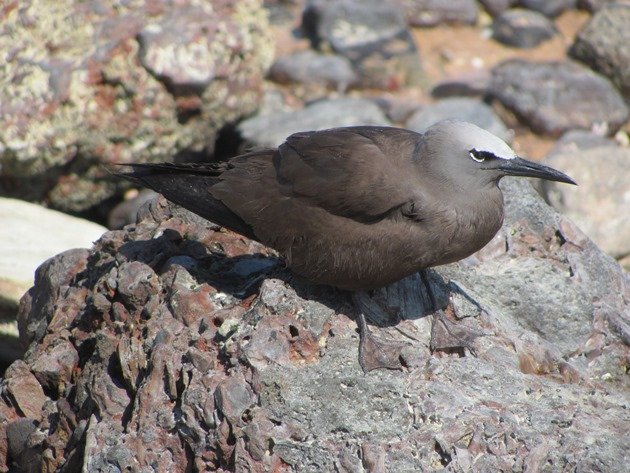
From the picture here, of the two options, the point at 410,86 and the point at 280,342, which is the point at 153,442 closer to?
the point at 280,342

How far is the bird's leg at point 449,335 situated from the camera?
183 inches

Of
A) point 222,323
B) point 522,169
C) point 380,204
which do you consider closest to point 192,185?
point 222,323

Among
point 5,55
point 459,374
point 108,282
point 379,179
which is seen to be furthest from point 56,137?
point 459,374

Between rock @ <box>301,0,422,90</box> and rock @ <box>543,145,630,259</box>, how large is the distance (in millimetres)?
2974

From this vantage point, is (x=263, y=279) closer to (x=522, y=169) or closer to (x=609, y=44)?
(x=522, y=169)

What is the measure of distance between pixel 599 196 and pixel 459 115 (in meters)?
2.16

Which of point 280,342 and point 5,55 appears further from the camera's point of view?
point 5,55

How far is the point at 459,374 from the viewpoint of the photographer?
4.52 m

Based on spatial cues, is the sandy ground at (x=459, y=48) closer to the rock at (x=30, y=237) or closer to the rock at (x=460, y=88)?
the rock at (x=460, y=88)

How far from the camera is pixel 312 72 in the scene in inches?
434

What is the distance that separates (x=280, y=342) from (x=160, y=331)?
2.02 ft

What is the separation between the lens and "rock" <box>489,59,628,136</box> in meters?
10.7

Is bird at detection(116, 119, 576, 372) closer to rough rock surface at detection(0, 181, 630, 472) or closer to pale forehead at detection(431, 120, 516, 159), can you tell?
pale forehead at detection(431, 120, 516, 159)

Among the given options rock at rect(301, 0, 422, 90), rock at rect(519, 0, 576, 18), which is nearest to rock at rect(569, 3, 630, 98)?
rock at rect(519, 0, 576, 18)
